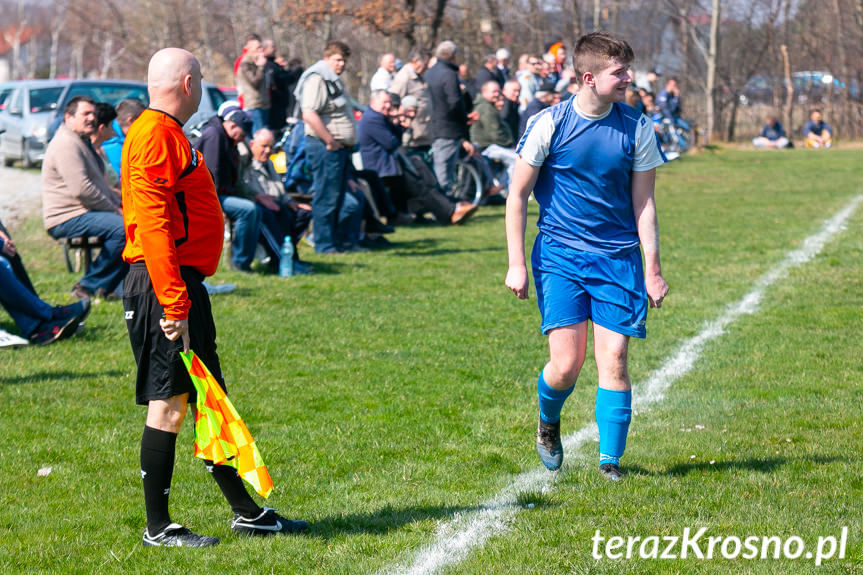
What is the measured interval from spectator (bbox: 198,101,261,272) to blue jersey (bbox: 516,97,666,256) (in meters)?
5.89

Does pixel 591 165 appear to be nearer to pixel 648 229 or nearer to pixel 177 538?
pixel 648 229

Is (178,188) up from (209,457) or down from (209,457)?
up

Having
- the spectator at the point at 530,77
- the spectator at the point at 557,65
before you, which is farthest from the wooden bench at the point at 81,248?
the spectator at the point at 557,65

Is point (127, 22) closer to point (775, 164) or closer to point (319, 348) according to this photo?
point (775, 164)

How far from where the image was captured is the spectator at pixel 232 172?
1020cm

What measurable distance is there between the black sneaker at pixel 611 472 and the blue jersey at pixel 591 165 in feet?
3.00

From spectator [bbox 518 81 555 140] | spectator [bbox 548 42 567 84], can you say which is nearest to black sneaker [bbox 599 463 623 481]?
spectator [bbox 518 81 555 140]

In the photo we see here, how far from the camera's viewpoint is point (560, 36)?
4144 centimetres

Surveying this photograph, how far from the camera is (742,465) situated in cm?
503

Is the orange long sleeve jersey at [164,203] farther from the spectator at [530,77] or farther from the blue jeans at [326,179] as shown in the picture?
the spectator at [530,77]

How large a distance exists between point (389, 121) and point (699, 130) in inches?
935

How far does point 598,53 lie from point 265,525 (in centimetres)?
228

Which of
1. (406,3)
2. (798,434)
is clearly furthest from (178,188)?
(406,3)

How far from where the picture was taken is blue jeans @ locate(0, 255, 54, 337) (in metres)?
7.98
